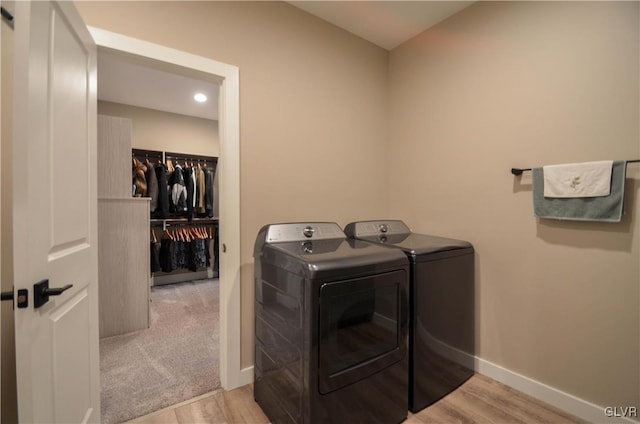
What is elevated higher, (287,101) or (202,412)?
(287,101)

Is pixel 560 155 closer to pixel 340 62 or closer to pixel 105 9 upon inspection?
pixel 340 62

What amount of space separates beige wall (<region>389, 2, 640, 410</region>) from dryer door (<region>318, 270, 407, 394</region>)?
93cm

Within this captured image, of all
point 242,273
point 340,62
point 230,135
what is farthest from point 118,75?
point 242,273

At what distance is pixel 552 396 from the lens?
5.46 feet

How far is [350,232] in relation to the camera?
2.07m

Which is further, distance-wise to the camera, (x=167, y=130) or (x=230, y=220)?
(x=167, y=130)

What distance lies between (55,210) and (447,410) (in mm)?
2230

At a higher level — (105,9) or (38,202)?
(105,9)

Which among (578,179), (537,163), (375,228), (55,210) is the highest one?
(537,163)

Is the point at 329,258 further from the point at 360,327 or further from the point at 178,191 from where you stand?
the point at 178,191

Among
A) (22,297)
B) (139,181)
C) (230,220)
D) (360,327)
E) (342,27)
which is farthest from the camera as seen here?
(139,181)

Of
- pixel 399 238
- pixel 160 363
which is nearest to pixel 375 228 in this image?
pixel 399 238

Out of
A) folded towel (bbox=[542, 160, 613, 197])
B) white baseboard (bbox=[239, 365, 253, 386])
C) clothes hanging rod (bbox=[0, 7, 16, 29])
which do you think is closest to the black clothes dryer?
folded towel (bbox=[542, 160, 613, 197])

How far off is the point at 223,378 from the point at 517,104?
8.95 ft
